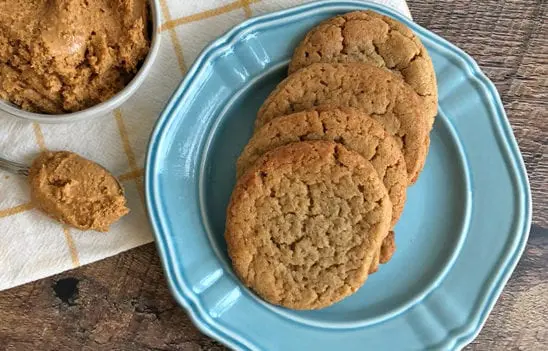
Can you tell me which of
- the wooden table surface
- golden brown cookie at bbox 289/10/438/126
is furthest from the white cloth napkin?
golden brown cookie at bbox 289/10/438/126

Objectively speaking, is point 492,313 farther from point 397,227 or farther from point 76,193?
point 76,193

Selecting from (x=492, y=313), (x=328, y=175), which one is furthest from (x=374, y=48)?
(x=492, y=313)

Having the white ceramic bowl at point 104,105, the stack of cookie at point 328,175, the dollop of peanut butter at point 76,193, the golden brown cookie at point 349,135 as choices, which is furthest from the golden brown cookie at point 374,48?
the dollop of peanut butter at point 76,193

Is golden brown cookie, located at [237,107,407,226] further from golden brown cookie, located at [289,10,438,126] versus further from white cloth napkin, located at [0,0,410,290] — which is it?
white cloth napkin, located at [0,0,410,290]

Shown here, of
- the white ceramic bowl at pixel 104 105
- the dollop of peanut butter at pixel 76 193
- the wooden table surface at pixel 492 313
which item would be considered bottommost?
the wooden table surface at pixel 492 313

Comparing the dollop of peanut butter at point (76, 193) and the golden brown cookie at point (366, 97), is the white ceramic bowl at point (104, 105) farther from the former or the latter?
the golden brown cookie at point (366, 97)

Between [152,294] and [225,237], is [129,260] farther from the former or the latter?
[225,237]

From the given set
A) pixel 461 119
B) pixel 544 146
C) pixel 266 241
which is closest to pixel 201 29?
pixel 266 241
